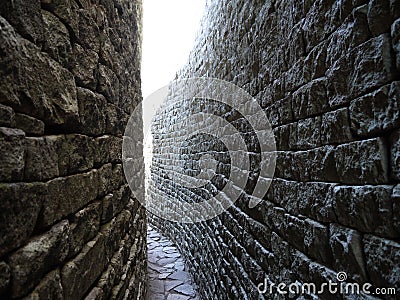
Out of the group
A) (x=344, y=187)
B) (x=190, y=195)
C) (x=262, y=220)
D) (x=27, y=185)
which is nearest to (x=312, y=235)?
(x=344, y=187)

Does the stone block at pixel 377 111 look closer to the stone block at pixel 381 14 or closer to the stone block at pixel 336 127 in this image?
the stone block at pixel 336 127

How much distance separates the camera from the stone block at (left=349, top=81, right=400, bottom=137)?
38.8 inches

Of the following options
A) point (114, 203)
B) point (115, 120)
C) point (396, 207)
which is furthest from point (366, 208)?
point (115, 120)

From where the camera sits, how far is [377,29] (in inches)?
42.0

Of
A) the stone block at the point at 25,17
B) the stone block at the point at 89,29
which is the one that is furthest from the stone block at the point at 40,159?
the stone block at the point at 89,29

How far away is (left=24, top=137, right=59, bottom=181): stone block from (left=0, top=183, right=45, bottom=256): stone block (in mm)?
35

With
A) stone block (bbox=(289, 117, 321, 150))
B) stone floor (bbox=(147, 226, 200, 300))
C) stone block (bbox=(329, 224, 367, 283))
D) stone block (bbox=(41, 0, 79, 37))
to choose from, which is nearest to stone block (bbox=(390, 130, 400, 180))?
stone block (bbox=(329, 224, 367, 283))

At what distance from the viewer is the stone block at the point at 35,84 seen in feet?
2.59

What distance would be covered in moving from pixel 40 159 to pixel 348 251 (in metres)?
1.11

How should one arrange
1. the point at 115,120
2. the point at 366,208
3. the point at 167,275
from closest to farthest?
the point at 366,208, the point at 115,120, the point at 167,275

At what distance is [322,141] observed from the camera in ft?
4.69

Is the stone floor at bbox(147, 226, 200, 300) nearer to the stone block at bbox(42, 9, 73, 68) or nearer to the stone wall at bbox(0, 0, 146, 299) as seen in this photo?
the stone wall at bbox(0, 0, 146, 299)

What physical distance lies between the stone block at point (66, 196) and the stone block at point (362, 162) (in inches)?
41.0

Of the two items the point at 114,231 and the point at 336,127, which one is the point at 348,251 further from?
the point at 114,231
